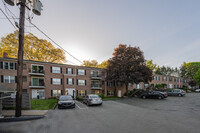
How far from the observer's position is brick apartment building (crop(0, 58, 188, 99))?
19.0 metres

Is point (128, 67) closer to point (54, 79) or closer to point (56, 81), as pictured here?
point (56, 81)

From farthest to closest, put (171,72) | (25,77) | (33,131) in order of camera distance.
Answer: (171,72)
(25,77)
(33,131)

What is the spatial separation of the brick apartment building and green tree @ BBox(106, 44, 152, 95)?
16.1 ft

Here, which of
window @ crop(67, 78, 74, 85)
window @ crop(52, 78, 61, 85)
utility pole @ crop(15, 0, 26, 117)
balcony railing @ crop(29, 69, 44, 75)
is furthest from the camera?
window @ crop(67, 78, 74, 85)

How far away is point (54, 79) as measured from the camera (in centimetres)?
2253

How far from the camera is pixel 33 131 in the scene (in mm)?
5383

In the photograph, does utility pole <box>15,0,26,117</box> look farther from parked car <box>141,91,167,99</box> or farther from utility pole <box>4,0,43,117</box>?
parked car <box>141,91,167,99</box>

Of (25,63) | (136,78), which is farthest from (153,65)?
(25,63)

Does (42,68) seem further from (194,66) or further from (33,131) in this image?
(194,66)

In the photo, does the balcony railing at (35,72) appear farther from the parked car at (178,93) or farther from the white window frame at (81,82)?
the parked car at (178,93)

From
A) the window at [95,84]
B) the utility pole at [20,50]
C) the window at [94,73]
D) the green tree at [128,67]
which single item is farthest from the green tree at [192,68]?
the utility pole at [20,50]

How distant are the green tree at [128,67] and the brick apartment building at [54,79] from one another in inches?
194

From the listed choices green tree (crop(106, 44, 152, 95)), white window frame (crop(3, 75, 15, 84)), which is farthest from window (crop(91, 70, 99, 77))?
white window frame (crop(3, 75, 15, 84))

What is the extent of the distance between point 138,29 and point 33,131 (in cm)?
2155
